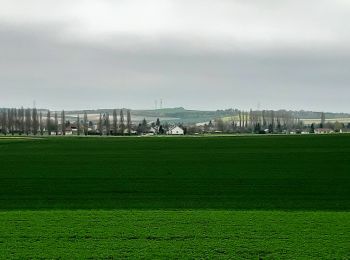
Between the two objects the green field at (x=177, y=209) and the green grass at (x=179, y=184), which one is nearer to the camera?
the green field at (x=177, y=209)

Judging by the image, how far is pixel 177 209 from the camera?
72.7 ft

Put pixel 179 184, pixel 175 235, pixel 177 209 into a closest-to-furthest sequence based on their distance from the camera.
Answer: pixel 175 235, pixel 177 209, pixel 179 184

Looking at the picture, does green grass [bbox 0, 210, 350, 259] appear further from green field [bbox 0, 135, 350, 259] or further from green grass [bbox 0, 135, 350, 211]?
green grass [bbox 0, 135, 350, 211]

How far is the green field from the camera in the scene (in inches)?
527

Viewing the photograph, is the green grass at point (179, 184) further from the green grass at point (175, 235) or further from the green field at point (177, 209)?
the green grass at point (175, 235)

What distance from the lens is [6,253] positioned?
12711 millimetres

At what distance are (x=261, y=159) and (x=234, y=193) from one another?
23.9 metres

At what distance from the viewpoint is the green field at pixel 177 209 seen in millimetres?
13383

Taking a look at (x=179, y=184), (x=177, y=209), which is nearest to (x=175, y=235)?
(x=177, y=209)

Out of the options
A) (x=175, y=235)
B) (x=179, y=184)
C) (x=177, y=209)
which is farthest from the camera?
(x=179, y=184)

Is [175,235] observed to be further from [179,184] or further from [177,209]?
[179,184]

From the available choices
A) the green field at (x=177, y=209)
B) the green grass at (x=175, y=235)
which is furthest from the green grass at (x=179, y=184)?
the green grass at (x=175, y=235)

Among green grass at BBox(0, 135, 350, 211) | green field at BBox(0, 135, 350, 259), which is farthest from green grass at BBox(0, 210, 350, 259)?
green grass at BBox(0, 135, 350, 211)

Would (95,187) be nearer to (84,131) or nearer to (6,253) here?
(6,253)
